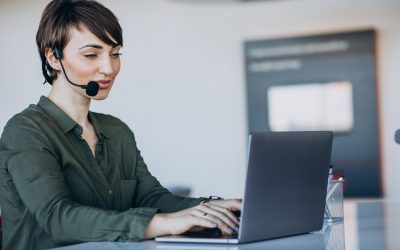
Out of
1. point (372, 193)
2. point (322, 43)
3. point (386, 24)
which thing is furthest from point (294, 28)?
point (372, 193)

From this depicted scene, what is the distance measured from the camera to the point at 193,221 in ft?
5.32

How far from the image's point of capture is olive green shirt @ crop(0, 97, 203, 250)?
1.67 m

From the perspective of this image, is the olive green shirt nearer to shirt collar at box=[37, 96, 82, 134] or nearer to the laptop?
shirt collar at box=[37, 96, 82, 134]

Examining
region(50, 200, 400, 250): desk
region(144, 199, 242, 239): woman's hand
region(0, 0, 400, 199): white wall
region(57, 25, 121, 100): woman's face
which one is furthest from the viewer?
region(0, 0, 400, 199): white wall

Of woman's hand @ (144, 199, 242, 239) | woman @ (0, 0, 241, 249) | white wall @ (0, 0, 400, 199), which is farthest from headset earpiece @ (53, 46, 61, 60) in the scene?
white wall @ (0, 0, 400, 199)

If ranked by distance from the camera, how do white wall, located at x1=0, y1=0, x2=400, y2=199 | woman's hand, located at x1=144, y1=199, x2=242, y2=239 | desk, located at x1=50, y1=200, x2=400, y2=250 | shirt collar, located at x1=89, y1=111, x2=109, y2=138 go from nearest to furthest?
desk, located at x1=50, y1=200, x2=400, y2=250, woman's hand, located at x1=144, y1=199, x2=242, y2=239, shirt collar, located at x1=89, y1=111, x2=109, y2=138, white wall, located at x1=0, y1=0, x2=400, y2=199

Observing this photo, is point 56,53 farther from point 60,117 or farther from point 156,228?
point 156,228

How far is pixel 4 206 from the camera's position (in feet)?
6.21

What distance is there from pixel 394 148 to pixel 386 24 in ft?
4.22

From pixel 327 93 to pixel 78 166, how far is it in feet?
19.0

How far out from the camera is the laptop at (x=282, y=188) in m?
1.53

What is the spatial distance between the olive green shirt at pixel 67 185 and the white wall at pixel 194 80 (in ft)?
18.2

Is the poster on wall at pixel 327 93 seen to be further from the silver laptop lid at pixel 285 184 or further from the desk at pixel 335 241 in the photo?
the silver laptop lid at pixel 285 184

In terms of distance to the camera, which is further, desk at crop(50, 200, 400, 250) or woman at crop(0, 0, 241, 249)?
woman at crop(0, 0, 241, 249)
